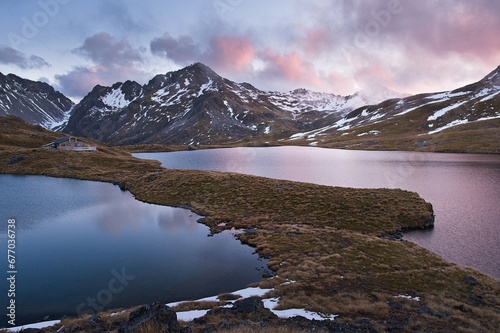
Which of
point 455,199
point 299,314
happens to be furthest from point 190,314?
point 455,199

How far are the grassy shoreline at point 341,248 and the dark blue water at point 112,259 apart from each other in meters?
4.28

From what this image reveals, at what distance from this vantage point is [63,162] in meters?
101

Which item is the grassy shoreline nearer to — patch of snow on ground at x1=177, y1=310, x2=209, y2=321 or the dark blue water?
patch of snow on ground at x1=177, y1=310, x2=209, y2=321

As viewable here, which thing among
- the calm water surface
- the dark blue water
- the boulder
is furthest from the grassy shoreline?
the dark blue water

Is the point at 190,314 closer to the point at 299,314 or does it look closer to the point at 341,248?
the point at 299,314

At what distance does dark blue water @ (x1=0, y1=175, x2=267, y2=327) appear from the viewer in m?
23.4

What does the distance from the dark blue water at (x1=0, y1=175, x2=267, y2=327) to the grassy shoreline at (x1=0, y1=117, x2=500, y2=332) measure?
428 cm

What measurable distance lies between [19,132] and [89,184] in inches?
4498

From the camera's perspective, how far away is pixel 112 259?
101ft

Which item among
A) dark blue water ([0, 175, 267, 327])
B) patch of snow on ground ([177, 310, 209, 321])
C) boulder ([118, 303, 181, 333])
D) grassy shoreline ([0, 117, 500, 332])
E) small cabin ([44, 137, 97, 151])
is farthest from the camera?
small cabin ([44, 137, 97, 151])

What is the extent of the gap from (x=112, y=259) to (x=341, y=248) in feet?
79.4

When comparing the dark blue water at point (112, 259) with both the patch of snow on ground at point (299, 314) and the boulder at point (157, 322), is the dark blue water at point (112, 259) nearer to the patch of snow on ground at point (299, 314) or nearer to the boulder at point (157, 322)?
the patch of snow on ground at point (299, 314)

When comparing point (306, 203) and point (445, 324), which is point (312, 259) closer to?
point (445, 324)

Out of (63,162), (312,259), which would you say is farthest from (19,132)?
(312,259)
